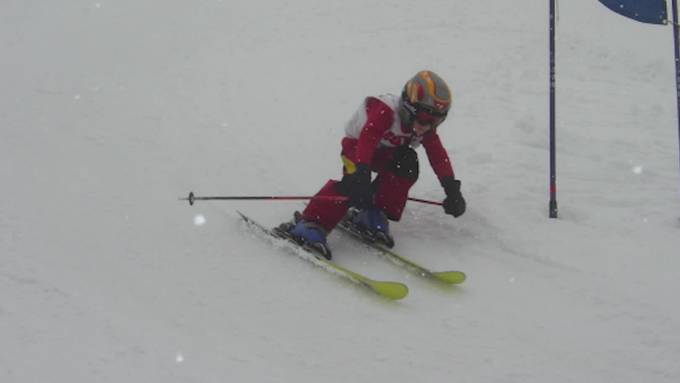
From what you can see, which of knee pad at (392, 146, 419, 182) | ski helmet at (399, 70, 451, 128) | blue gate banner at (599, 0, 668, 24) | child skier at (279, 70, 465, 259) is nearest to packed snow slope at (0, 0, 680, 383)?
child skier at (279, 70, 465, 259)

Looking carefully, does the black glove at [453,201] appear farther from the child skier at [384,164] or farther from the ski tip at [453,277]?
the ski tip at [453,277]

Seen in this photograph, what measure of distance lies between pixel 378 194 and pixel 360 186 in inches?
26.6

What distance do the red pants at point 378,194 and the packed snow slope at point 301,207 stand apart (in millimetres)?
287

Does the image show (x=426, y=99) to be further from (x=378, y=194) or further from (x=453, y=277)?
(x=453, y=277)

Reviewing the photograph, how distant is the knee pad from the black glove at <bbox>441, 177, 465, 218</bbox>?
29 centimetres

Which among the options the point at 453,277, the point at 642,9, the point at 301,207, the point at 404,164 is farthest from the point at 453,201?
the point at 642,9

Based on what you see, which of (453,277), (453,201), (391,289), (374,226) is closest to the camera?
(391,289)

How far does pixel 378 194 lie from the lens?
589 cm

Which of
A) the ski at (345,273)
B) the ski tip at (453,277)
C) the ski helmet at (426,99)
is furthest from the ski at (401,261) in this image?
the ski helmet at (426,99)

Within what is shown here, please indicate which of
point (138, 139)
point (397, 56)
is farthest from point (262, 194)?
point (397, 56)

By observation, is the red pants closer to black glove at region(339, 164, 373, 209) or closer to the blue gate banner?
black glove at region(339, 164, 373, 209)

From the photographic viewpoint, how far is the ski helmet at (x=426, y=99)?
534 cm

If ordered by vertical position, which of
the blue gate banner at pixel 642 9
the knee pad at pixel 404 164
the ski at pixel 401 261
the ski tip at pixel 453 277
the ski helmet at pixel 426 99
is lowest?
the ski at pixel 401 261

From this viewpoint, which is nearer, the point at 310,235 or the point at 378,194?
the point at 310,235
